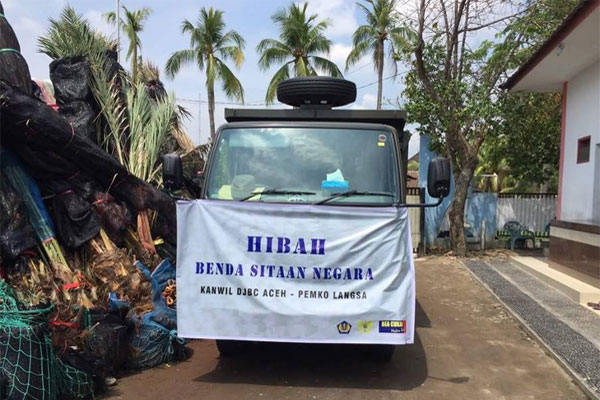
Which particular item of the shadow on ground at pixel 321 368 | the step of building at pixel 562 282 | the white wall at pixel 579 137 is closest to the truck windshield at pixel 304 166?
the shadow on ground at pixel 321 368

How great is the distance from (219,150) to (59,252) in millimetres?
2059

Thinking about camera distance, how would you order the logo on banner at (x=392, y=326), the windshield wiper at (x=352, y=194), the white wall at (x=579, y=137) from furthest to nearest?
the white wall at (x=579, y=137)
the windshield wiper at (x=352, y=194)
the logo on banner at (x=392, y=326)

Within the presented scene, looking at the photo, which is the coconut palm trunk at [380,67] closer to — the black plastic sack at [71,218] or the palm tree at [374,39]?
the palm tree at [374,39]

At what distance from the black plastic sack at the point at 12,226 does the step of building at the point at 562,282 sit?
22.3ft

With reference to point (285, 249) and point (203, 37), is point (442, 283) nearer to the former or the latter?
point (285, 249)

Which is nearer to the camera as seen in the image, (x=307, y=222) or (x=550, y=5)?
(x=307, y=222)

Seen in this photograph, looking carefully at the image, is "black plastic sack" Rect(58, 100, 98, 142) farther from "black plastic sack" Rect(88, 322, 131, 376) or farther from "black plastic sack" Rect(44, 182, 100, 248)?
"black plastic sack" Rect(88, 322, 131, 376)

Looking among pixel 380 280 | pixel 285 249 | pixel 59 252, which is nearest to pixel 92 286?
pixel 59 252

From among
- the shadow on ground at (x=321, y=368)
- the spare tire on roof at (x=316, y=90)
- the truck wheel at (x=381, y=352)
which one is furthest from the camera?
the spare tire on roof at (x=316, y=90)

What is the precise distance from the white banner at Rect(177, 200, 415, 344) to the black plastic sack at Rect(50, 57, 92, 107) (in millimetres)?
3498

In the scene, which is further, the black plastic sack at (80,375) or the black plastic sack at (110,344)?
the black plastic sack at (110,344)

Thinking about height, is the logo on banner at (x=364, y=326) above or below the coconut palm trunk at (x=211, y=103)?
below

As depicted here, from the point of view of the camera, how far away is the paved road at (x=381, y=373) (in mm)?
4078

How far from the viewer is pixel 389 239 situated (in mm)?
3924
